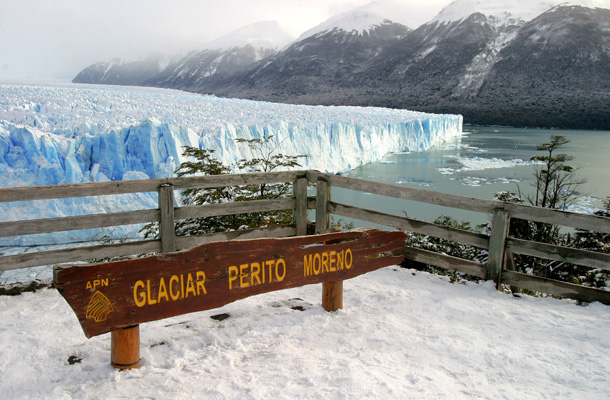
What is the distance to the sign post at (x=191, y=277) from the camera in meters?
2.19

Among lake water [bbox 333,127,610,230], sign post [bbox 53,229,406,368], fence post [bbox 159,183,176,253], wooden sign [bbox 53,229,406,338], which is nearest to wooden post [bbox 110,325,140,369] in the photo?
sign post [bbox 53,229,406,368]

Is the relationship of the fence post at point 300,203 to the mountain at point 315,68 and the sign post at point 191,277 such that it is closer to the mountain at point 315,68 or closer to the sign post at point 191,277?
the sign post at point 191,277

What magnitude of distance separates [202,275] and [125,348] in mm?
552

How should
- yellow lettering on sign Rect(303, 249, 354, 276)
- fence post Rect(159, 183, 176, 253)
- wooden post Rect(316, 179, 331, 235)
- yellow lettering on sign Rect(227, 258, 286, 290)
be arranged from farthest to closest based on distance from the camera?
1. wooden post Rect(316, 179, 331, 235)
2. fence post Rect(159, 183, 176, 253)
3. yellow lettering on sign Rect(303, 249, 354, 276)
4. yellow lettering on sign Rect(227, 258, 286, 290)

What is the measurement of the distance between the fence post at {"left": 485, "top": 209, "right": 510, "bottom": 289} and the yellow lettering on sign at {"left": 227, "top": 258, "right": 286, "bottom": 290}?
1.95 m

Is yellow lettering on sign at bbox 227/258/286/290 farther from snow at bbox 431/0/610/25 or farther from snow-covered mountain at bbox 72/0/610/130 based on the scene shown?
snow at bbox 431/0/610/25

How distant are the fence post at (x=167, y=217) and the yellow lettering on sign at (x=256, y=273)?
1.55 m

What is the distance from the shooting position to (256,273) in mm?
2703

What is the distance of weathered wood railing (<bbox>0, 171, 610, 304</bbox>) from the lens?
11.5 ft

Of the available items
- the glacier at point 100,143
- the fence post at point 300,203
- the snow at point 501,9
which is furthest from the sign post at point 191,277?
the snow at point 501,9

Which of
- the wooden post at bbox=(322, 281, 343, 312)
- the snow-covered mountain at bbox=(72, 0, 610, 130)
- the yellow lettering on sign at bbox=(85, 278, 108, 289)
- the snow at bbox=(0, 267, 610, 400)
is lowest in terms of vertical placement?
the snow at bbox=(0, 267, 610, 400)

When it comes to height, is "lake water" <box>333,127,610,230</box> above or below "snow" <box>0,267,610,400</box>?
below

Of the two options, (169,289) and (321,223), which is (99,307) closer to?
(169,289)

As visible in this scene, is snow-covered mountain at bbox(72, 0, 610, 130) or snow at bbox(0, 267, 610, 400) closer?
snow at bbox(0, 267, 610, 400)
